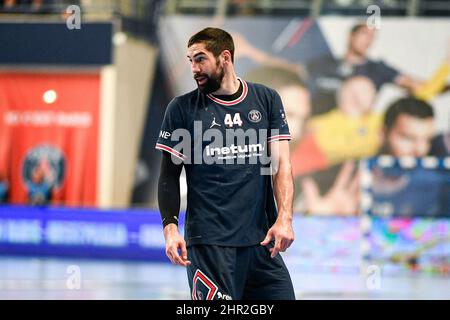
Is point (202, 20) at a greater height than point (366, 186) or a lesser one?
greater

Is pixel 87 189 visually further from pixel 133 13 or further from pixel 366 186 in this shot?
pixel 366 186

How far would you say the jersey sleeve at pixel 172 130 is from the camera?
5328 mm

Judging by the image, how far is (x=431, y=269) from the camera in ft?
55.3

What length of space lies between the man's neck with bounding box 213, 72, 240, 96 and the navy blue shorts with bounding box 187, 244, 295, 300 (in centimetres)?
91

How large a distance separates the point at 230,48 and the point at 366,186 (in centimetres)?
1363

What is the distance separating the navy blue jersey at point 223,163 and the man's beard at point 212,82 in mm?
67

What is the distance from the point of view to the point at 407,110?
63.3 ft

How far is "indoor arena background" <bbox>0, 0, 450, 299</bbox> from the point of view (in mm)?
17250

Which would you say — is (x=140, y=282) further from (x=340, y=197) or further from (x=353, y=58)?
(x=353, y=58)

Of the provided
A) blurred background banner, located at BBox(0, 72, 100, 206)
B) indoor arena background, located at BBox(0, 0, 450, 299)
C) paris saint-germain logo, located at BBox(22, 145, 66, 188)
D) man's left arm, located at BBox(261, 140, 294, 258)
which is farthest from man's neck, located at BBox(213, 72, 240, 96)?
paris saint-germain logo, located at BBox(22, 145, 66, 188)

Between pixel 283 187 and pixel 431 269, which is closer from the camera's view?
pixel 283 187

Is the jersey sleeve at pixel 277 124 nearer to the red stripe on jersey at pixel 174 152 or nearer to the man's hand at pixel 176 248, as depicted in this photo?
the red stripe on jersey at pixel 174 152

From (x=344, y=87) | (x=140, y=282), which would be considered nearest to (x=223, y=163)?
(x=140, y=282)
